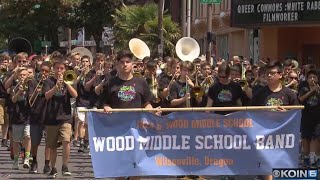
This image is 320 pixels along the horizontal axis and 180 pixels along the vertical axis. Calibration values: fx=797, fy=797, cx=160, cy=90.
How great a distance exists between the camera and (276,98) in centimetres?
920

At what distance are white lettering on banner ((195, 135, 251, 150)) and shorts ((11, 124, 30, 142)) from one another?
4238 mm

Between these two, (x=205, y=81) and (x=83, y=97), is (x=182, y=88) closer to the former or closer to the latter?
(x=205, y=81)

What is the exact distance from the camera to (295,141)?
29.3 feet

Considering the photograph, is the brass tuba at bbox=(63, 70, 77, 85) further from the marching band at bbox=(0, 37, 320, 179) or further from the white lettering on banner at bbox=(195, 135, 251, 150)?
the white lettering on banner at bbox=(195, 135, 251, 150)

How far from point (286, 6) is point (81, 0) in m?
19.2

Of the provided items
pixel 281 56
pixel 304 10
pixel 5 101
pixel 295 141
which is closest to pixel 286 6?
pixel 304 10

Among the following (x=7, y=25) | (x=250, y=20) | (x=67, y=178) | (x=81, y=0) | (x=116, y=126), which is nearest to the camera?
(x=116, y=126)

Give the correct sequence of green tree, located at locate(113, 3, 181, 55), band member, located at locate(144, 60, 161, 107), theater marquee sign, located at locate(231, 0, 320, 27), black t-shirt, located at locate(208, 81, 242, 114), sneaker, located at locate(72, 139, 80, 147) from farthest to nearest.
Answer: green tree, located at locate(113, 3, 181, 55)
theater marquee sign, located at locate(231, 0, 320, 27)
sneaker, located at locate(72, 139, 80, 147)
band member, located at locate(144, 60, 161, 107)
black t-shirt, located at locate(208, 81, 242, 114)

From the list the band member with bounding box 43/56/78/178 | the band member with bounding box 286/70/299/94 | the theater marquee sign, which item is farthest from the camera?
the theater marquee sign

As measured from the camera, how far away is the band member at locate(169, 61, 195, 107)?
36.6ft

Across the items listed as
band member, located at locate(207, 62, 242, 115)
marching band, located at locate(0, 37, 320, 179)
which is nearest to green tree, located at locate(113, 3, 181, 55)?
marching band, located at locate(0, 37, 320, 179)

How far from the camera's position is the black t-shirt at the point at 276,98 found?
919cm

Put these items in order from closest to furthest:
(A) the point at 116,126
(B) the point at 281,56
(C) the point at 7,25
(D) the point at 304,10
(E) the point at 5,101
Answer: (A) the point at 116,126, (E) the point at 5,101, (D) the point at 304,10, (B) the point at 281,56, (C) the point at 7,25

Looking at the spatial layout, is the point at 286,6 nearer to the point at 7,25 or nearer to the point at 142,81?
the point at 142,81
